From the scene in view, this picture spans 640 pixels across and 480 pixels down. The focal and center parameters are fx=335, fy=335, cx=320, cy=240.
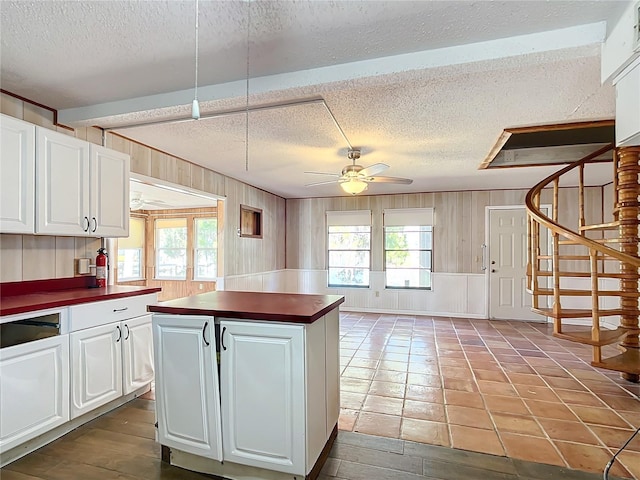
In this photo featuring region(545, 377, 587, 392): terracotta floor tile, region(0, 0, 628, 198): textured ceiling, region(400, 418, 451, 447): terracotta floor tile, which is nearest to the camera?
region(0, 0, 628, 198): textured ceiling

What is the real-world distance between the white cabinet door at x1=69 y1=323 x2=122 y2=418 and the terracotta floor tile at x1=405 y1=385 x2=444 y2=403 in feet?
7.82

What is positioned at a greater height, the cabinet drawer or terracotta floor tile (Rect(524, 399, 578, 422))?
the cabinet drawer

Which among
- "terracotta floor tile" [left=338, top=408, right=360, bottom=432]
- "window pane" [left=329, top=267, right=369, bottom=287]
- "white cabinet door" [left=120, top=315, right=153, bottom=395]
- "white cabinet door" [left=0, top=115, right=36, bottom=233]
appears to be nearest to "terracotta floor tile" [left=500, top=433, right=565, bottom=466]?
"terracotta floor tile" [left=338, top=408, right=360, bottom=432]

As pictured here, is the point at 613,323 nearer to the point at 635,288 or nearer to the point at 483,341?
the point at 483,341

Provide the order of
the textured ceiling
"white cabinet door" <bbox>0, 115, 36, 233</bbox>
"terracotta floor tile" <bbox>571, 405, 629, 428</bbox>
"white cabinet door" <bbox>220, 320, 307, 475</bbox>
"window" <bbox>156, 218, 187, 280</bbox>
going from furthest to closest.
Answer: "window" <bbox>156, 218, 187, 280</bbox>
"terracotta floor tile" <bbox>571, 405, 629, 428</bbox>
"white cabinet door" <bbox>0, 115, 36, 233</bbox>
"white cabinet door" <bbox>220, 320, 307, 475</bbox>
the textured ceiling

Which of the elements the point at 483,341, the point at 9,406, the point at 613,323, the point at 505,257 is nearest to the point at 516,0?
the point at 9,406

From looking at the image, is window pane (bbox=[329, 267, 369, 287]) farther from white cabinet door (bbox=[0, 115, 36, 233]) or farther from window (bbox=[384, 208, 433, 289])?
white cabinet door (bbox=[0, 115, 36, 233])

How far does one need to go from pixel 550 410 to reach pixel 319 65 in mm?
3109

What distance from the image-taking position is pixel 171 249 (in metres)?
8.05

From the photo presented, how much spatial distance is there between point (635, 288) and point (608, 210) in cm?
301

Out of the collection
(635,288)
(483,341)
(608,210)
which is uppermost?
(608,210)

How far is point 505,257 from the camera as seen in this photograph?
597cm

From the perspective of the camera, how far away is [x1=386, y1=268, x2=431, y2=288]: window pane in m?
6.45

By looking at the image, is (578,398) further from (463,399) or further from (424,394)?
(424,394)
